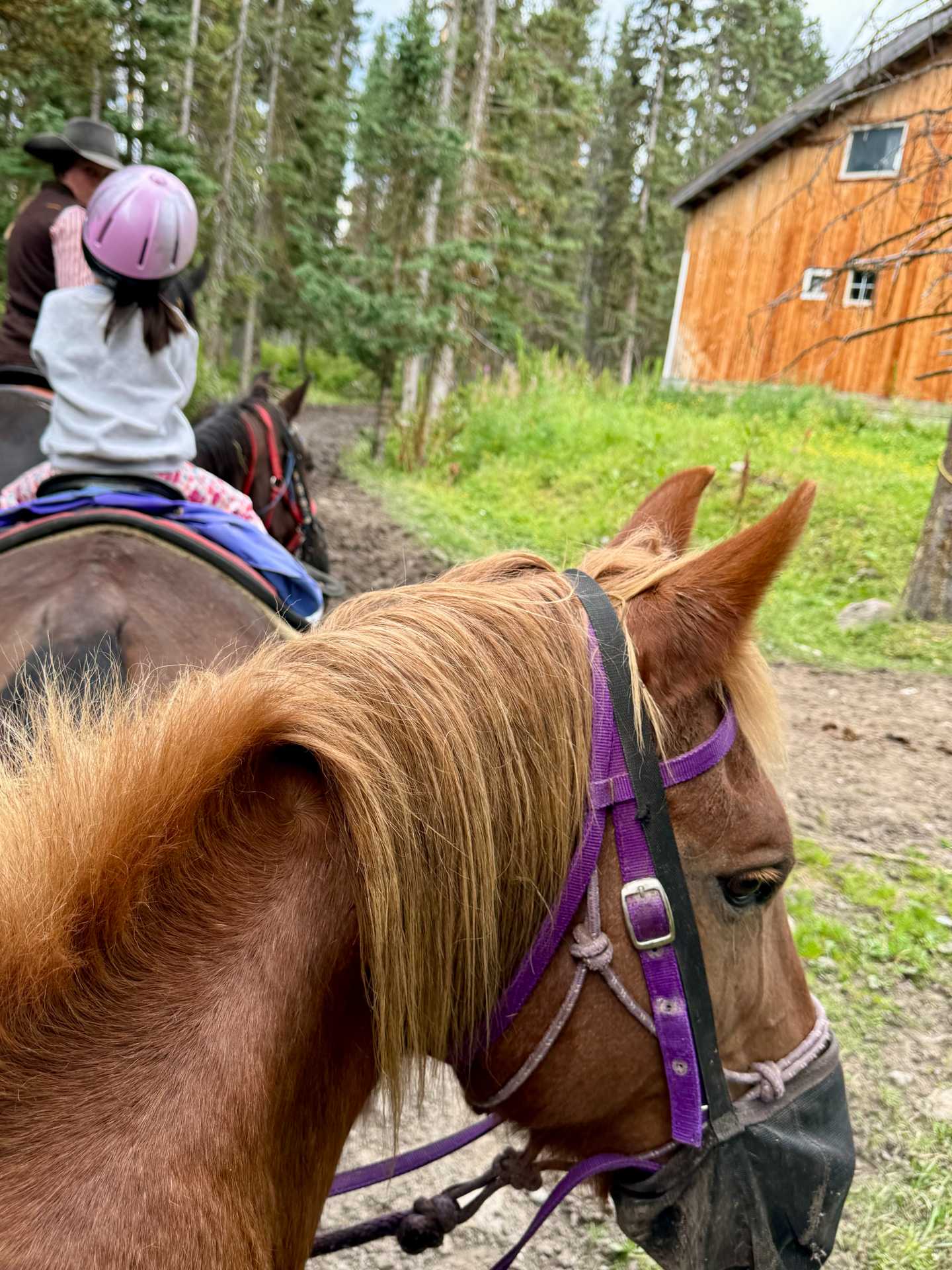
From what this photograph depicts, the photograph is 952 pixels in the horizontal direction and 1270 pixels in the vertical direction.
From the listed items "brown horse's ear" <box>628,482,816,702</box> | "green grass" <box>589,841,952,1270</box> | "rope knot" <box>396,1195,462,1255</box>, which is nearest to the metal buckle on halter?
"brown horse's ear" <box>628,482,816,702</box>

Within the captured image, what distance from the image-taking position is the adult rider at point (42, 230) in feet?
13.6

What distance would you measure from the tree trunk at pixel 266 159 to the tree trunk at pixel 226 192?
3.20 meters

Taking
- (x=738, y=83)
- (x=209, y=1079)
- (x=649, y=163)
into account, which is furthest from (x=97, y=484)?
(x=738, y=83)

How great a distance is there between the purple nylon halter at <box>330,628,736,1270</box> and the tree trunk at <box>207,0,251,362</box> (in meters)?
18.2

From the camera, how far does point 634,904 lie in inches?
48.2

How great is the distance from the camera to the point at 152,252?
2549mm

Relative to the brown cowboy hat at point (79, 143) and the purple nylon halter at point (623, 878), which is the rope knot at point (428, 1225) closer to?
the purple nylon halter at point (623, 878)

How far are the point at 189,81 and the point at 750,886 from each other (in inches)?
858

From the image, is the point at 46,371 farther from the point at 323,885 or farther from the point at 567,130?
the point at 567,130

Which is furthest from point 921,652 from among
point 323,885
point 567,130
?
point 567,130

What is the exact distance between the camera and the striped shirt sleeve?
11.4ft

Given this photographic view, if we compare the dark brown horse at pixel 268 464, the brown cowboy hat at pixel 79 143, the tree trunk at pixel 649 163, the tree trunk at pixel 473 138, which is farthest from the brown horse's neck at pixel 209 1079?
the tree trunk at pixel 649 163

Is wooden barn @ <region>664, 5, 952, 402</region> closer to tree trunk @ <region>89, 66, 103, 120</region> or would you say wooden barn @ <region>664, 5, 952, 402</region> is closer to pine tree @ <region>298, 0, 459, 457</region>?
pine tree @ <region>298, 0, 459, 457</region>

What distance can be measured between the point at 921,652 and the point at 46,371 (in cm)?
709
